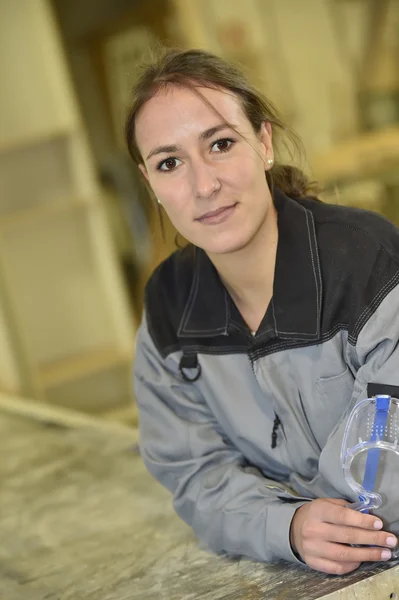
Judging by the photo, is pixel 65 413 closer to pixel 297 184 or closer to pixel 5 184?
pixel 297 184

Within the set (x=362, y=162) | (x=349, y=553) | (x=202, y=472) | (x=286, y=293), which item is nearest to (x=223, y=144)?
(x=286, y=293)

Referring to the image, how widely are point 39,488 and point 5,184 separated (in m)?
2.63

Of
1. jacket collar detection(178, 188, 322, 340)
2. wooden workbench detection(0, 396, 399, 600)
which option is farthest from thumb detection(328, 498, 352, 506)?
jacket collar detection(178, 188, 322, 340)

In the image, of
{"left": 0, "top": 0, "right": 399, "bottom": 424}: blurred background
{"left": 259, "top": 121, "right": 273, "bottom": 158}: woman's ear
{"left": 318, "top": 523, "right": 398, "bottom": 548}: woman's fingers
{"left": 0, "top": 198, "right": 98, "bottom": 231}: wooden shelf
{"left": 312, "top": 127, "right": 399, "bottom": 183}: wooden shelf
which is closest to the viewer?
{"left": 318, "top": 523, "right": 398, "bottom": 548}: woman's fingers

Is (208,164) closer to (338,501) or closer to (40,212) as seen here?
(338,501)

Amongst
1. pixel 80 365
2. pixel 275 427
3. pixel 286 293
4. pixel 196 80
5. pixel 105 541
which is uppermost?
pixel 196 80

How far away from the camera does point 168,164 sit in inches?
59.0

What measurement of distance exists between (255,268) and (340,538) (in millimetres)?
487

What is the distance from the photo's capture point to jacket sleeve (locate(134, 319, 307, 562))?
1455 millimetres

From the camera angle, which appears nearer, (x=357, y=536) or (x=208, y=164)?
(x=357, y=536)

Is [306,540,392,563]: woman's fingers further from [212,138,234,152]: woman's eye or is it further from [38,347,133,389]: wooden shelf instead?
[38,347,133,389]: wooden shelf

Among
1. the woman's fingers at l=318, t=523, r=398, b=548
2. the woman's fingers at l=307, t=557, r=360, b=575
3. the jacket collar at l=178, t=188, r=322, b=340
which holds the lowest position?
the woman's fingers at l=307, t=557, r=360, b=575

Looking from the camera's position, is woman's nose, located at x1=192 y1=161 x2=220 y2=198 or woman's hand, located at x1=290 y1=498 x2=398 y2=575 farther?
woman's nose, located at x1=192 y1=161 x2=220 y2=198

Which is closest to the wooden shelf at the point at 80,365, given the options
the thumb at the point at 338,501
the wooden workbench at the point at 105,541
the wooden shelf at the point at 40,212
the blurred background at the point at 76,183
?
the blurred background at the point at 76,183
